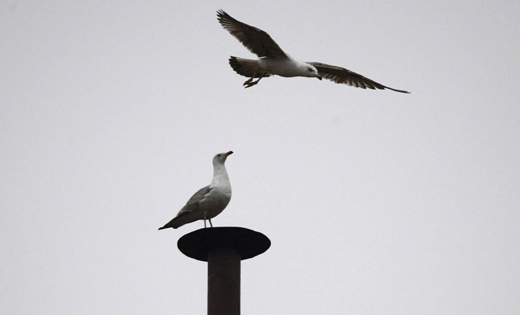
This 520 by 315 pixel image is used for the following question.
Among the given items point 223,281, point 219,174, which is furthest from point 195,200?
point 223,281

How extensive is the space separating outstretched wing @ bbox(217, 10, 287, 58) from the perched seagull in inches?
134

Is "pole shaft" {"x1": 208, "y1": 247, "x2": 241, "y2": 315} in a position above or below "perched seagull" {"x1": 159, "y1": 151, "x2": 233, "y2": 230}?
below

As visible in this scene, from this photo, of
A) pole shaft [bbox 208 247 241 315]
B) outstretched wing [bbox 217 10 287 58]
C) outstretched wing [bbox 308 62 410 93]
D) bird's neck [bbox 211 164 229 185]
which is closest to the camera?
pole shaft [bbox 208 247 241 315]

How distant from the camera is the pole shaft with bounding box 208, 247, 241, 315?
23.7ft

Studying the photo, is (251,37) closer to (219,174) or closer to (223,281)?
(219,174)

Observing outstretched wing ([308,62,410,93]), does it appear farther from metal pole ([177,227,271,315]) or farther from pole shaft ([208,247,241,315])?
pole shaft ([208,247,241,315])

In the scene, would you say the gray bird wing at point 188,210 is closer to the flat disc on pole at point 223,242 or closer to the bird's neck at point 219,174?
the bird's neck at point 219,174

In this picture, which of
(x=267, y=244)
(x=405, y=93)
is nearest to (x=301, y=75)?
(x=405, y=93)

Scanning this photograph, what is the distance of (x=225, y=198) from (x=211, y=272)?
3.95 ft

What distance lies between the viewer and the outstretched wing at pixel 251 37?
11.2 m

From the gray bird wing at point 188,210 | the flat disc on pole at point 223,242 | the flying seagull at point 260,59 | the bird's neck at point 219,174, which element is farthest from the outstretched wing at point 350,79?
the flat disc on pole at point 223,242

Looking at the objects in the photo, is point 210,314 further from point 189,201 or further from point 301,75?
point 301,75

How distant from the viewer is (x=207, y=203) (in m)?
8.38

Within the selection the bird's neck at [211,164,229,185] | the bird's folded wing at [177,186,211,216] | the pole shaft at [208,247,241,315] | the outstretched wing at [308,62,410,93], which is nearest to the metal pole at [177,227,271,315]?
the pole shaft at [208,247,241,315]
